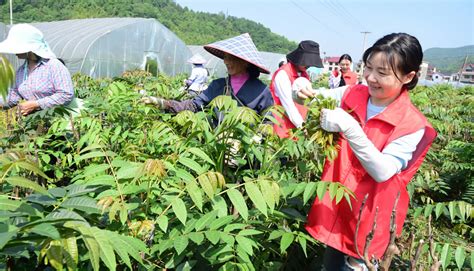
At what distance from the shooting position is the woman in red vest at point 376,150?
154 cm

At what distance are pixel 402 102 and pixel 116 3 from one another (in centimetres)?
5310

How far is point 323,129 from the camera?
1.67 m

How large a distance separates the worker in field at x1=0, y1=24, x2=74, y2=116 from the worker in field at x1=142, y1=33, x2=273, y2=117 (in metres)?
0.84

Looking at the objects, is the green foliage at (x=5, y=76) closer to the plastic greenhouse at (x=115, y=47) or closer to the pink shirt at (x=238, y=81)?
the pink shirt at (x=238, y=81)

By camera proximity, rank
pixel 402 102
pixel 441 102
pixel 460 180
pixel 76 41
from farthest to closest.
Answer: pixel 76 41
pixel 441 102
pixel 460 180
pixel 402 102

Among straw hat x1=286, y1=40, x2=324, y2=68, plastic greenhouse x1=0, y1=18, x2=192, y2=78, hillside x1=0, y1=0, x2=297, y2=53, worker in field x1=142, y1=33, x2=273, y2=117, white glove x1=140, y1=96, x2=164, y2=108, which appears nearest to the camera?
white glove x1=140, y1=96, x2=164, y2=108

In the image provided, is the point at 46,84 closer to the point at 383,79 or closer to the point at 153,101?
the point at 153,101

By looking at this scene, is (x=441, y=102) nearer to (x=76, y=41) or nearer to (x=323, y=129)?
(x=323, y=129)

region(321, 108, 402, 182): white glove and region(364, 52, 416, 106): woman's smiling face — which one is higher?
region(364, 52, 416, 106): woman's smiling face

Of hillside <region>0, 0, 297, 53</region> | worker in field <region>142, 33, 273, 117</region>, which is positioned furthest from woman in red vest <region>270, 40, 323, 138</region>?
hillside <region>0, 0, 297, 53</region>

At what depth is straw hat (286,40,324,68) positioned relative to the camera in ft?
11.9

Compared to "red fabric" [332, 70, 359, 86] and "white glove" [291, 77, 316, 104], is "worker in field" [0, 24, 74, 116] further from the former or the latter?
"red fabric" [332, 70, 359, 86]

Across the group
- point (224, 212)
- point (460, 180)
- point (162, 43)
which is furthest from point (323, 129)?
point (162, 43)

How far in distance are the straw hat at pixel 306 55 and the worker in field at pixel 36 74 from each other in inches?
77.2
